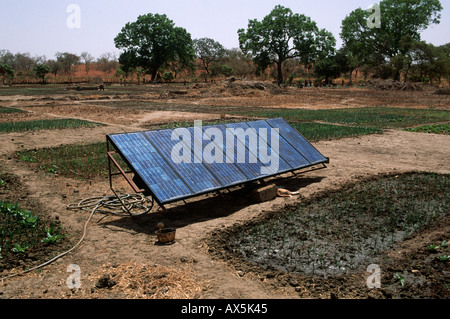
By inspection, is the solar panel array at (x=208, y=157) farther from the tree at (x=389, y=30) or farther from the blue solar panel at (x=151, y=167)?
the tree at (x=389, y=30)

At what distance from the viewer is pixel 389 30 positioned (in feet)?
227

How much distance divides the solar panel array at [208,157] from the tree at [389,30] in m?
59.9

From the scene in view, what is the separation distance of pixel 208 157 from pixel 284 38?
61429mm

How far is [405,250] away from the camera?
6812mm

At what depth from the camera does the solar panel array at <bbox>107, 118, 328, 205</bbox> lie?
8086 mm

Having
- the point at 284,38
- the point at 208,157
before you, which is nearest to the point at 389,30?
the point at 284,38

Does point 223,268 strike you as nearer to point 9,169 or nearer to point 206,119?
point 9,169

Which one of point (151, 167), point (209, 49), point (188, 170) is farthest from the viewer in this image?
point (209, 49)

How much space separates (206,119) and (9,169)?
14864 millimetres

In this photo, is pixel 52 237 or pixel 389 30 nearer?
pixel 52 237

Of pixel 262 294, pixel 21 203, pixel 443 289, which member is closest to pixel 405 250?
pixel 443 289

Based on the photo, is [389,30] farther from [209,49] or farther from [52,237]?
[52,237]

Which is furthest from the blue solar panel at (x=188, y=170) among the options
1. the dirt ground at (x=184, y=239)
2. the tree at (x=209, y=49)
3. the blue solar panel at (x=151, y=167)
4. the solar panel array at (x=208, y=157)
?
the tree at (x=209, y=49)

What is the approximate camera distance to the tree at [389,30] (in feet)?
219
